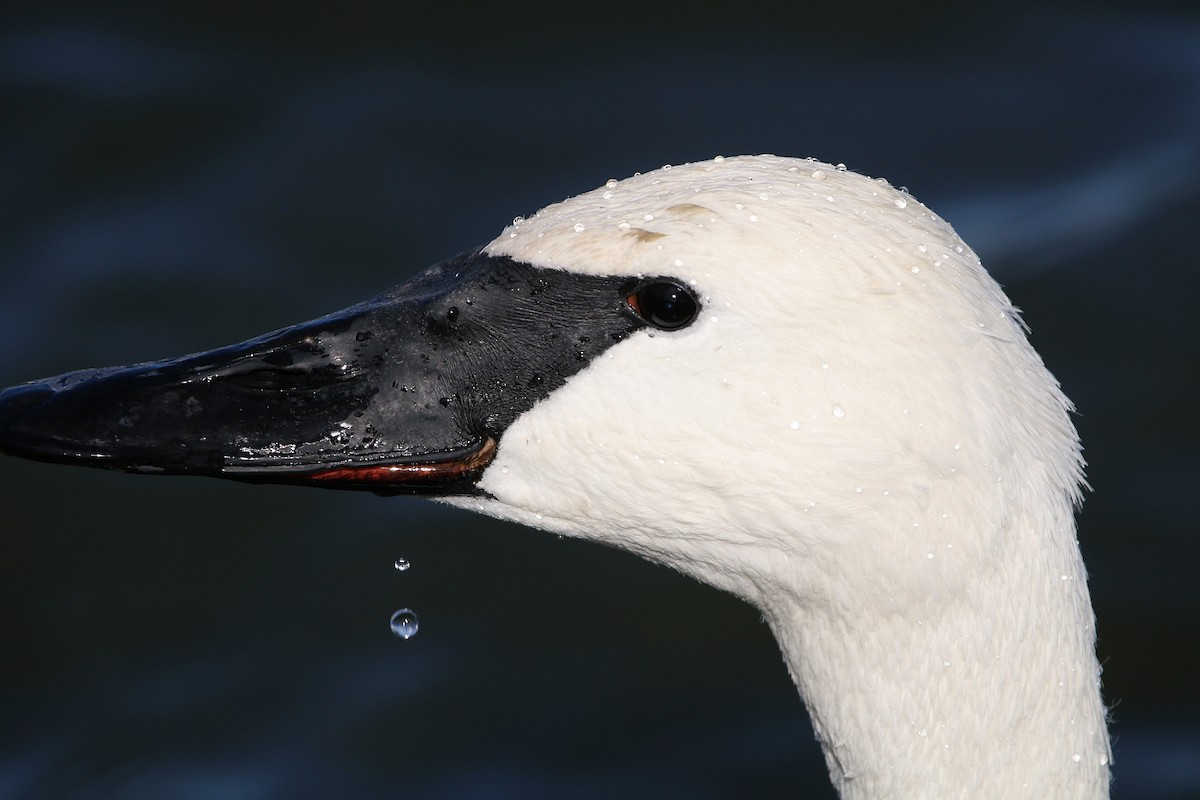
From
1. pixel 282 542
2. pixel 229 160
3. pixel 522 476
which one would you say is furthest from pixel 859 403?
pixel 229 160

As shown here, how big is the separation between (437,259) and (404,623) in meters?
1.67

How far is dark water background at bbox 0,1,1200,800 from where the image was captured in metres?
5.54

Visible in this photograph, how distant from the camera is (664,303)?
3.04 meters

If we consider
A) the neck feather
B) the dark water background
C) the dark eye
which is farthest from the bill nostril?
the dark water background

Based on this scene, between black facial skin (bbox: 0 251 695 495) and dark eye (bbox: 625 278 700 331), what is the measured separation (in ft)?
0.51

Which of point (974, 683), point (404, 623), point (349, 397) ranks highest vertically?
point (404, 623)

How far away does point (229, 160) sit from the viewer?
6992 millimetres

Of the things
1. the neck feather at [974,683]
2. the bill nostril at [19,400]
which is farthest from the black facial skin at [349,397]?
the neck feather at [974,683]

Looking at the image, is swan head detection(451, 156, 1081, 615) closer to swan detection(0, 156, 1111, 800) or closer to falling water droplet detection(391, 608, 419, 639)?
swan detection(0, 156, 1111, 800)

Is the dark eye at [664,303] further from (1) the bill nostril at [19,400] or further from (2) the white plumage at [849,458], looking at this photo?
(1) the bill nostril at [19,400]

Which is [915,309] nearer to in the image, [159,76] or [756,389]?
[756,389]

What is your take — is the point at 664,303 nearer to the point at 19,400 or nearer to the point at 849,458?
the point at 849,458

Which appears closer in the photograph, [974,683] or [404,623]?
[974,683]

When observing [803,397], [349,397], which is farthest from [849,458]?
[349,397]
